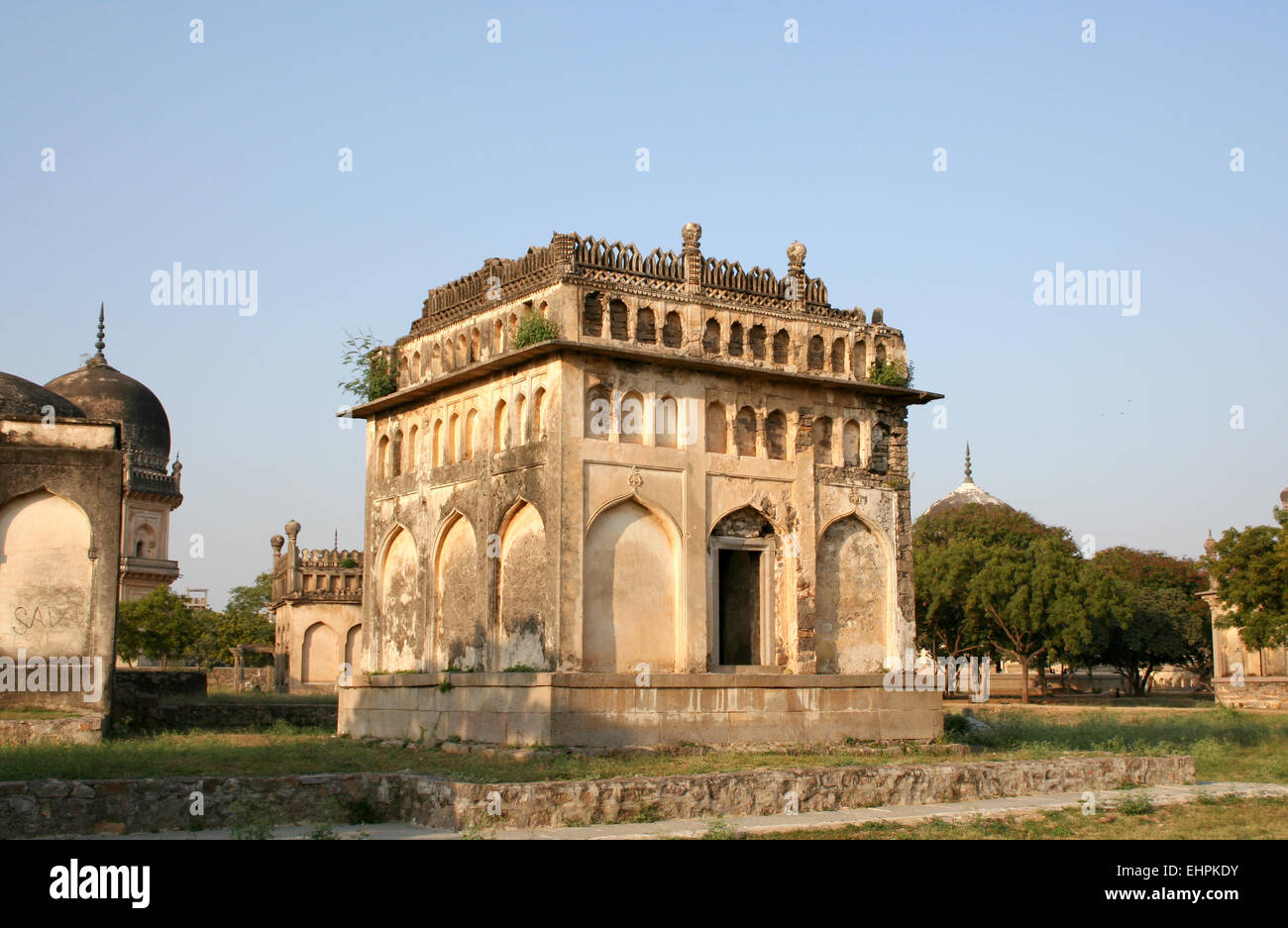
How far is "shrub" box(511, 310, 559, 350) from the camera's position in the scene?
20.3m

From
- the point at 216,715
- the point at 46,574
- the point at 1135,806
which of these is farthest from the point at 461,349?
the point at 1135,806

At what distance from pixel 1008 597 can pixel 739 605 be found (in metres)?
35.0

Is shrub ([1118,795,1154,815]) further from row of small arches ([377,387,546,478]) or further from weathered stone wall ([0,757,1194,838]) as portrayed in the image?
row of small arches ([377,387,546,478])

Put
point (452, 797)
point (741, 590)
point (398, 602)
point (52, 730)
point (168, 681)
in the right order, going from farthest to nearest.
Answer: point (168, 681), point (398, 602), point (741, 590), point (52, 730), point (452, 797)

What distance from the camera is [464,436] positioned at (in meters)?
22.5

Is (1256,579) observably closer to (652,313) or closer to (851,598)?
(851,598)

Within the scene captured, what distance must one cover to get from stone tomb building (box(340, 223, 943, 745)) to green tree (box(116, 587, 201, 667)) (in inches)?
1042

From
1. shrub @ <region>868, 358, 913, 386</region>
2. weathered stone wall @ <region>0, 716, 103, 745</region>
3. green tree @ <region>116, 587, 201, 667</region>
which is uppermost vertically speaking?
shrub @ <region>868, 358, 913, 386</region>

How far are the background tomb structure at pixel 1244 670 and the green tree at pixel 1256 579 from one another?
5068mm

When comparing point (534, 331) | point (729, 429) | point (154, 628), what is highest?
point (534, 331)

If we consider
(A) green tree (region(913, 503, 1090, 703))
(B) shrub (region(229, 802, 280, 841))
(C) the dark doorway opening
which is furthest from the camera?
(A) green tree (region(913, 503, 1090, 703))

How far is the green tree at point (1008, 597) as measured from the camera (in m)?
53.5

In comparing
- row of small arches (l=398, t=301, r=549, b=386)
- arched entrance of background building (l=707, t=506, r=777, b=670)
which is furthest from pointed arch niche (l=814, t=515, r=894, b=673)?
row of small arches (l=398, t=301, r=549, b=386)
